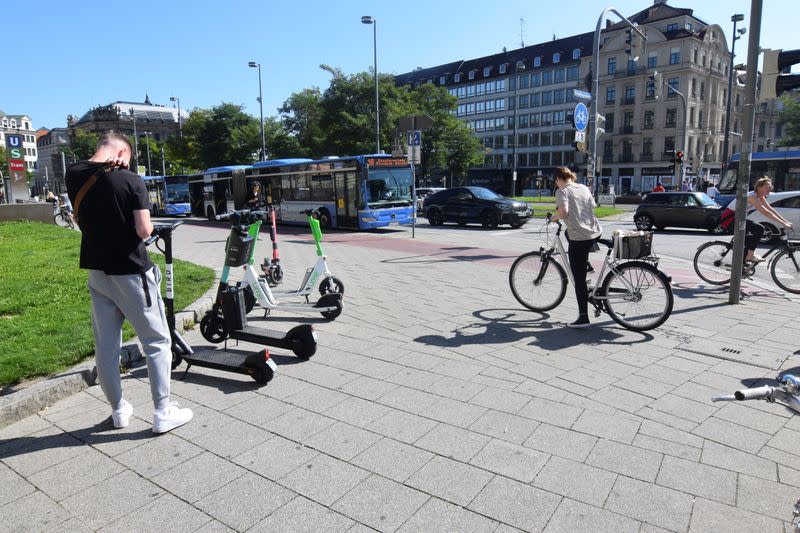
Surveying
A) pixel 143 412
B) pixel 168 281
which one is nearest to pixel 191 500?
pixel 143 412

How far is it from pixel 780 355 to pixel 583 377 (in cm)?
207

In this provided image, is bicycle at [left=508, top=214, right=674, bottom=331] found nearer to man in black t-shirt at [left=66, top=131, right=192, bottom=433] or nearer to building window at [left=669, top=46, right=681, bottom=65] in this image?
man in black t-shirt at [left=66, top=131, right=192, bottom=433]

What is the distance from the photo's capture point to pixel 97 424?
3656mm

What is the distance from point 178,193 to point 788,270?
3524cm

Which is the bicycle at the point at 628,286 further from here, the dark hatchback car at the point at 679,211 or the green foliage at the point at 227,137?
the green foliage at the point at 227,137

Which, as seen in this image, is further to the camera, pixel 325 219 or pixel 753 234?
pixel 325 219

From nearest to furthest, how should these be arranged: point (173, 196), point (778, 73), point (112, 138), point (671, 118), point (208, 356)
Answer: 1. point (112, 138)
2. point (208, 356)
3. point (778, 73)
4. point (173, 196)
5. point (671, 118)

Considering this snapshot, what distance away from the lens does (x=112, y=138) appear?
11.1ft

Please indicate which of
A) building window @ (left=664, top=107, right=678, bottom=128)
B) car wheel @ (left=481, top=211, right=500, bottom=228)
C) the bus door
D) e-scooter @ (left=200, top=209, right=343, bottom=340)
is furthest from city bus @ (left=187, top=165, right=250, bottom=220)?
building window @ (left=664, top=107, right=678, bottom=128)

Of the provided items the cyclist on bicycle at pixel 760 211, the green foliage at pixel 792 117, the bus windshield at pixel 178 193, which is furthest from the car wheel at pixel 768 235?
the green foliage at pixel 792 117

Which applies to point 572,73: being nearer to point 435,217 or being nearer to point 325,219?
point 435,217

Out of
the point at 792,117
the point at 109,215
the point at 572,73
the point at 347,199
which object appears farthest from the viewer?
the point at 572,73

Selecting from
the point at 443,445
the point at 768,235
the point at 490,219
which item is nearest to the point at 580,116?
the point at 490,219

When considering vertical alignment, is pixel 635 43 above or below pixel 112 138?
above
